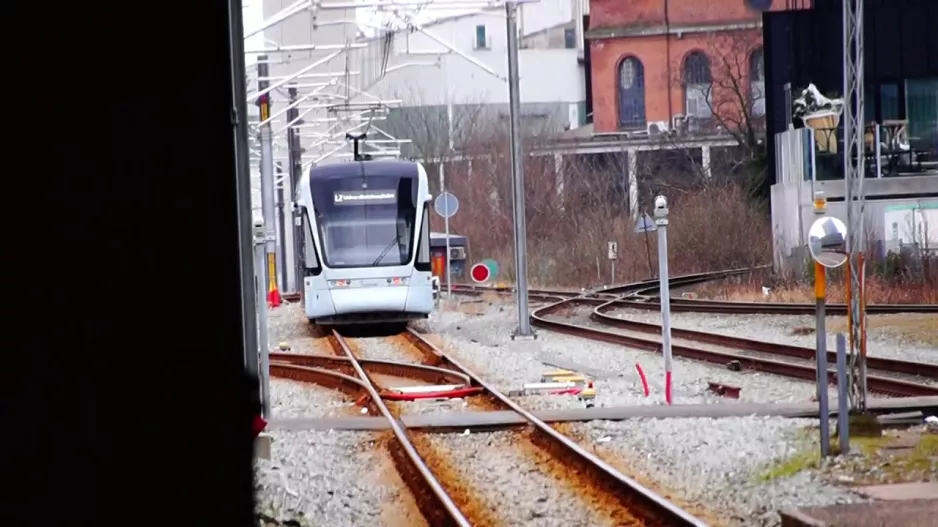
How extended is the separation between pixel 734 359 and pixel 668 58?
142 ft

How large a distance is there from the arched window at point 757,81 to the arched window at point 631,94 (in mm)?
5974

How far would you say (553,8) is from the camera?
Answer: 7531 centimetres

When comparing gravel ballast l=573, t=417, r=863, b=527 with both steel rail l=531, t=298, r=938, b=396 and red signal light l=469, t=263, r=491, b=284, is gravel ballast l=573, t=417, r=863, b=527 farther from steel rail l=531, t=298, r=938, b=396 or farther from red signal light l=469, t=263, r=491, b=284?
red signal light l=469, t=263, r=491, b=284

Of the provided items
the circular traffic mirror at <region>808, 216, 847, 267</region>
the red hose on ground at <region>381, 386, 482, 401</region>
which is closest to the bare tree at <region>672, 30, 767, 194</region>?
the red hose on ground at <region>381, 386, 482, 401</region>

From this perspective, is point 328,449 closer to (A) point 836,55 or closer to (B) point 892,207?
(B) point 892,207

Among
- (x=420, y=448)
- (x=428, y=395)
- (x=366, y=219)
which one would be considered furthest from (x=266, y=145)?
(x=420, y=448)

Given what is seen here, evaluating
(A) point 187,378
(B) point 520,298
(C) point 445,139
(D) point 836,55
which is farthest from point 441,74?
(A) point 187,378

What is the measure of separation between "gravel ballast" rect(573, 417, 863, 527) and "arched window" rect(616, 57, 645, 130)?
49.7 metres

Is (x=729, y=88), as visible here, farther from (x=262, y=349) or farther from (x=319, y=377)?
(x=262, y=349)

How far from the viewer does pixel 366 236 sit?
24.5m

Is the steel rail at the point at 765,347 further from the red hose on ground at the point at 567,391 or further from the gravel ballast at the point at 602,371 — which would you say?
the red hose on ground at the point at 567,391

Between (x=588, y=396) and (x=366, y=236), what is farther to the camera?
(x=366, y=236)

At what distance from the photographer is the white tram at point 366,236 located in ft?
80.0

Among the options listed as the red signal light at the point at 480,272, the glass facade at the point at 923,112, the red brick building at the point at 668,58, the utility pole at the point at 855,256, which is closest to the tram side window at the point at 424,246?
the red signal light at the point at 480,272
